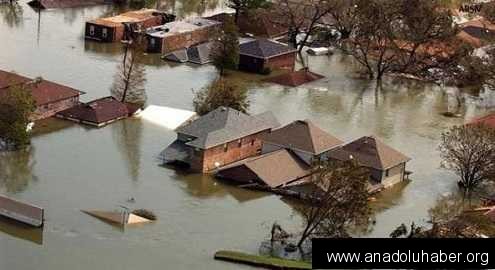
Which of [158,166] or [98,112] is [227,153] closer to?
[158,166]

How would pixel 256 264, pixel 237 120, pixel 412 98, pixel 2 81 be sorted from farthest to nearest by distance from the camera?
pixel 412 98
pixel 2 81
pixel 237 120
pixel 256 264

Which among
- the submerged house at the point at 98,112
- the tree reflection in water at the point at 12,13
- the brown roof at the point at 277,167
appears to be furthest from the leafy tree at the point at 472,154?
the tree reflection in water at the point at 12,13

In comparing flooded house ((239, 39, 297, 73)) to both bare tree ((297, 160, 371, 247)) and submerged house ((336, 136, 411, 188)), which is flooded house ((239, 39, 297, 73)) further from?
bare tree ((297, 160, 371, 247))

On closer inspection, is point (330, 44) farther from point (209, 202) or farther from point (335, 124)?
point (209, 202)

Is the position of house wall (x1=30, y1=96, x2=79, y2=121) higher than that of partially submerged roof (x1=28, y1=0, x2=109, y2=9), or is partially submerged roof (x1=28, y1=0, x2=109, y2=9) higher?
house wall (x1=30, y1=96, x2=79, y2=121)

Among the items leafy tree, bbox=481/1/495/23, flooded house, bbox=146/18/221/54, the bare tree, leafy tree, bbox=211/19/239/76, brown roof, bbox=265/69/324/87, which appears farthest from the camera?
leafy tree, bbox=481/1/495/23

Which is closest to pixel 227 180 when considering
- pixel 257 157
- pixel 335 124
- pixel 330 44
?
pixel 257 157

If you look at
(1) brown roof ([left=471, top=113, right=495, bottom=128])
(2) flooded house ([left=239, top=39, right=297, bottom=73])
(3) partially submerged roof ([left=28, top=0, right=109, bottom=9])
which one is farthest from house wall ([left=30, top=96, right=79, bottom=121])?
(3) partially submerged roof ([left=28, top=0, right=109, bottom=9])
